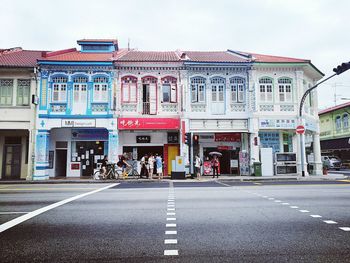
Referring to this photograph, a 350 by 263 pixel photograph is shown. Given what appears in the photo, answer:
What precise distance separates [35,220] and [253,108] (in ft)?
61.1

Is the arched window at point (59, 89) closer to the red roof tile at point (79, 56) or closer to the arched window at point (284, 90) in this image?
the red roof tile at point (79, 56)

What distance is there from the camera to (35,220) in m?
6.33

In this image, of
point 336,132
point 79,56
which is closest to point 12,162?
point 79,56

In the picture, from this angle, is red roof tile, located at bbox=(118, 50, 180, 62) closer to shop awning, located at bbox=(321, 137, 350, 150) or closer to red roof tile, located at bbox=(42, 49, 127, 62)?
red roof tile, located at bbox=(42, 49, 127, 62)

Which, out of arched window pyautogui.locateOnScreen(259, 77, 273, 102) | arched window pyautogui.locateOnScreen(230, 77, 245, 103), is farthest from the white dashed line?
arched window pyautogui.locateOnScreen(259, 77, 273, 102)

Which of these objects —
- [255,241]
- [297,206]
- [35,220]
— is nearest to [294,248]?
[255,241]

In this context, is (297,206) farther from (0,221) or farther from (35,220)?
(0,221)

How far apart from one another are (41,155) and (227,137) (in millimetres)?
14046

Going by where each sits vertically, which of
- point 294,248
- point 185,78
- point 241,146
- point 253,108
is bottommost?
point 294,248

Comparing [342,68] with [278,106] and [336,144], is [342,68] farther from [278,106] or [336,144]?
[336,144]

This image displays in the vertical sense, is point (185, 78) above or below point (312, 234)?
above

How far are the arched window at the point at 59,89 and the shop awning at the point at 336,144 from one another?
109 ft

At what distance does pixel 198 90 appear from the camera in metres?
22.5

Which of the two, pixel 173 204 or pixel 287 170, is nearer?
pixel 173 204
